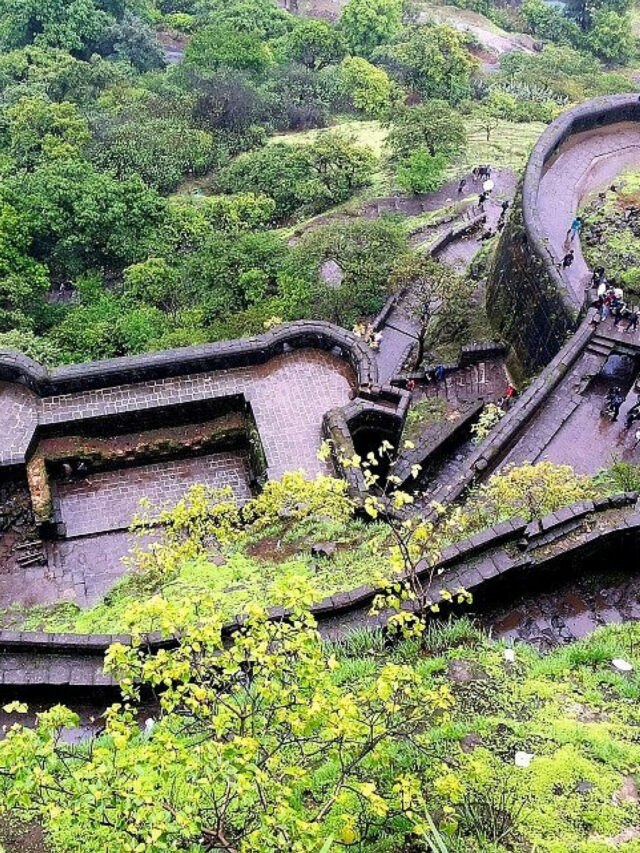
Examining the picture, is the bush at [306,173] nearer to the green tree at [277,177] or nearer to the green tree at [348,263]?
the green tree at [277,177]

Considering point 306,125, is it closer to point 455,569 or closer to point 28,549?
point 28,549

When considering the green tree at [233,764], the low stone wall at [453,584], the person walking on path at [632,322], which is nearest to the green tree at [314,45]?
the person walking on path at [632,322]

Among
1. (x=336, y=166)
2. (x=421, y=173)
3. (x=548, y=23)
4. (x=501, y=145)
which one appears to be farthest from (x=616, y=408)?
(x=548, y=23)

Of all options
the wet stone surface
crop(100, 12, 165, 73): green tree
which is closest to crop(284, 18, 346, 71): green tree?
crop(100, 12, 165, 73): green tree

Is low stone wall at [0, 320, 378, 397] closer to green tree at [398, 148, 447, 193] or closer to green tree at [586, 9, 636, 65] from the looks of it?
green tree at [398, 148, 447, 193]

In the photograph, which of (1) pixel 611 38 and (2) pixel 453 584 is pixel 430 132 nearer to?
(2) pixel 453 584

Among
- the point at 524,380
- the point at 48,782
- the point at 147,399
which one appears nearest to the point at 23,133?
the point at 147,399
